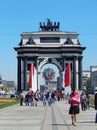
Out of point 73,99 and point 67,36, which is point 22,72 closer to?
point 67,36

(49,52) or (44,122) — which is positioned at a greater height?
(49,52)

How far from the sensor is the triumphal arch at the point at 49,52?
420 feet

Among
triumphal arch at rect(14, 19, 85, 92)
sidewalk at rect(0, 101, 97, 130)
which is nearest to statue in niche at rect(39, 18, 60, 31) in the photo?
triumphal arch at rect(14, 19, 85, 92)

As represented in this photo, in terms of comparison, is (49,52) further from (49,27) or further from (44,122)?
(44,122)

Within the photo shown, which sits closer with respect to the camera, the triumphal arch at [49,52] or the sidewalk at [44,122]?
the sidewalk at [44,122]

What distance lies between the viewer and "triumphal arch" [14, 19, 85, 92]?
128m

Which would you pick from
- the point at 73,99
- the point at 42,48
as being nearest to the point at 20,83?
the point at 42,48

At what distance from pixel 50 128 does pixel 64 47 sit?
104 metres

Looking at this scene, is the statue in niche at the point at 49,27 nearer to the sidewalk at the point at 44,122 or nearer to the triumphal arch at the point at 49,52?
the triumphal arch at the point at 49,52

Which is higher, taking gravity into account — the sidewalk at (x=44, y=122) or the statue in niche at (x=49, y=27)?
the statue in niche at (x=49, y=27)

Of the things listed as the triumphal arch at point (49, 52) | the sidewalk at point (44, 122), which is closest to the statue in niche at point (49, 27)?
the triumphal arch at point (49, 52)

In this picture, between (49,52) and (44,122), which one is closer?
(44,122)

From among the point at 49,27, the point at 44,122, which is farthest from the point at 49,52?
the point at 44,122

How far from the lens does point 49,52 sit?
130 m
